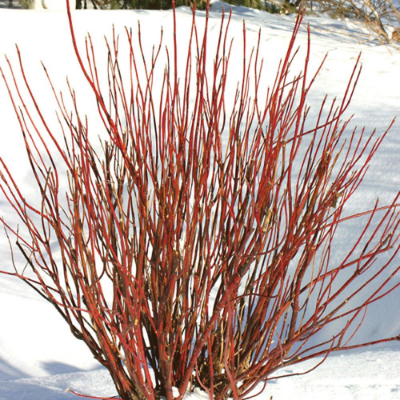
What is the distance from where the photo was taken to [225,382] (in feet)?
4.77

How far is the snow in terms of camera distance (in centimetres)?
174

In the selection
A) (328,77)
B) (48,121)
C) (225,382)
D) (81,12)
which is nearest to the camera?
(225,382)

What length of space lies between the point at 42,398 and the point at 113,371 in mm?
522

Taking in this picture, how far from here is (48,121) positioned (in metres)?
4.71

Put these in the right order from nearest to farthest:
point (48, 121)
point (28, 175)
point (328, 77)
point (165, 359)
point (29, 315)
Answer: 1. point (165, 359)
2. point (29, 315)
3. point (28, 175)
4. point (48, 121)
5. point (328, 77)

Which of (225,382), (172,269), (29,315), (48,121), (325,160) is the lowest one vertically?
(29,315)

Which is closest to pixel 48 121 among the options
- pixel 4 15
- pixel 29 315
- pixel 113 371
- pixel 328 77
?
pixel 4 15

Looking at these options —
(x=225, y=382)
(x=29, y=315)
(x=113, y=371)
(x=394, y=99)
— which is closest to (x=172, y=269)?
(x=113, y=371)

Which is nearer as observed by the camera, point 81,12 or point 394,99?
point 394,99

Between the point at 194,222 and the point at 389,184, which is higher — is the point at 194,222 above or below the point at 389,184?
above

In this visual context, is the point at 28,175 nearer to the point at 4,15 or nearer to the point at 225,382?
the point at 4,15

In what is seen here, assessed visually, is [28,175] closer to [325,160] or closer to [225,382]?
[225,382]

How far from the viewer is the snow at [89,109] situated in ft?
5.71

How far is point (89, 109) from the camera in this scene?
4.82m
